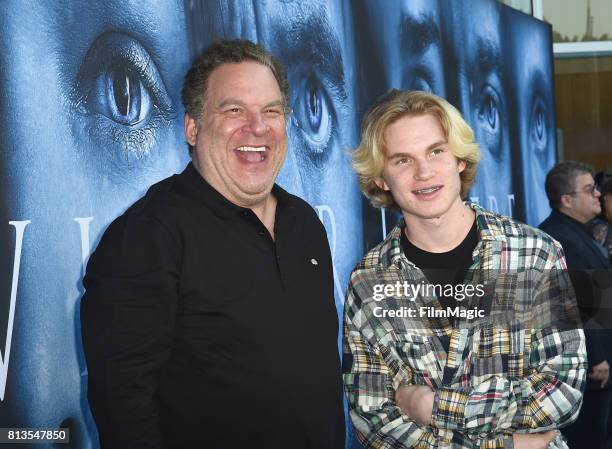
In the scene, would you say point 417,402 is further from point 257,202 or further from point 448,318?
point 257,202

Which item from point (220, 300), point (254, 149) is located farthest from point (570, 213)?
point (220, 300)

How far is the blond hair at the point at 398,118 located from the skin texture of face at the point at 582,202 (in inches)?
65.7

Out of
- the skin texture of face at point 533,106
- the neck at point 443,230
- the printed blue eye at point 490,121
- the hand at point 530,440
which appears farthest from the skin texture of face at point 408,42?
the hand at point 530,440

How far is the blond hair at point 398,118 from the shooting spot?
1.67m

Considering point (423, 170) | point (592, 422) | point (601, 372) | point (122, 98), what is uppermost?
point (122, 98)

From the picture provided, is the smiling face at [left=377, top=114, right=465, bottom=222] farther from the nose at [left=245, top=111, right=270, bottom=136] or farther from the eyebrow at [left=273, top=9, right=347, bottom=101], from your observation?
the eyebrow at [left=273, top=9, right=347, bottom=101]

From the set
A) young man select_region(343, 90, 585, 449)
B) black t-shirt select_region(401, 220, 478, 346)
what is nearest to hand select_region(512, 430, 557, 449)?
young man select_region(343, 90, 585, 449)

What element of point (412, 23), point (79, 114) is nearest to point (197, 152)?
point (79, 114)

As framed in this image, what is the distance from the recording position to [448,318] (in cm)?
157

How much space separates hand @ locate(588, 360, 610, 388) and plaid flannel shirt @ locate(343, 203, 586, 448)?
150cm

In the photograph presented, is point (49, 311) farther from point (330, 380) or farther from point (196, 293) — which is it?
point (330, 380)

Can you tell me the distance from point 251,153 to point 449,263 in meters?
0.52

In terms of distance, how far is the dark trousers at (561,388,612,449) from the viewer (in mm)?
2965

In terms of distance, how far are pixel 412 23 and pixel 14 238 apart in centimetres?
185
